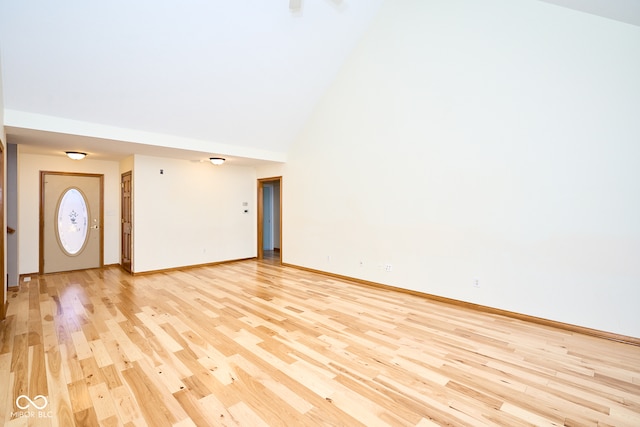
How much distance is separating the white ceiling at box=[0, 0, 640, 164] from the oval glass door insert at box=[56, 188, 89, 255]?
114 centimetres

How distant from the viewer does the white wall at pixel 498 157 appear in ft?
10.1

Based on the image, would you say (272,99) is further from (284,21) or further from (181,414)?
(181,414)

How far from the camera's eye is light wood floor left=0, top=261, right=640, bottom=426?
6.41 feet

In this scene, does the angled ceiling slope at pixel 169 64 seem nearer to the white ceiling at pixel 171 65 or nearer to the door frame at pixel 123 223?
the white ceiling at pixel 171 65

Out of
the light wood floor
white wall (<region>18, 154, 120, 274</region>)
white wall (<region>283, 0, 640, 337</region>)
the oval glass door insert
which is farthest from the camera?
the oval glass door insert

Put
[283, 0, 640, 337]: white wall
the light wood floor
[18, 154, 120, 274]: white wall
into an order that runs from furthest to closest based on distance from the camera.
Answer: [18, 154, 120, 274]: white wall
[283, 0, 640, 337]: white wall
the light wood floor

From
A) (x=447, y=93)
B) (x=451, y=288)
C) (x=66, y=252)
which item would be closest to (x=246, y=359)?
(x=451, y=288)

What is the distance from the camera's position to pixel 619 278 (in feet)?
10.1

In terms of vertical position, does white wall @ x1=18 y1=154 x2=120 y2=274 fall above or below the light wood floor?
above

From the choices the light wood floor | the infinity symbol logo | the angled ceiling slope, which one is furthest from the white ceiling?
the infinity symbol logo

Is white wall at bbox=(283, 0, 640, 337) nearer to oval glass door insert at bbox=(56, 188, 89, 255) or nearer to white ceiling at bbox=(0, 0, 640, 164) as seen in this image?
white ceiling at bbox=(0, 0, 640, 164)

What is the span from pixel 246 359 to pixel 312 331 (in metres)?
0.84

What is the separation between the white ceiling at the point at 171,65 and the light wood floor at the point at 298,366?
2.65 metres

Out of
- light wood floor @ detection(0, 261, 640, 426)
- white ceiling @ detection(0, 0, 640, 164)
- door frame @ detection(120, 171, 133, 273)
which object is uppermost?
white ceiling @ detection(0, 0, 640, 164)
